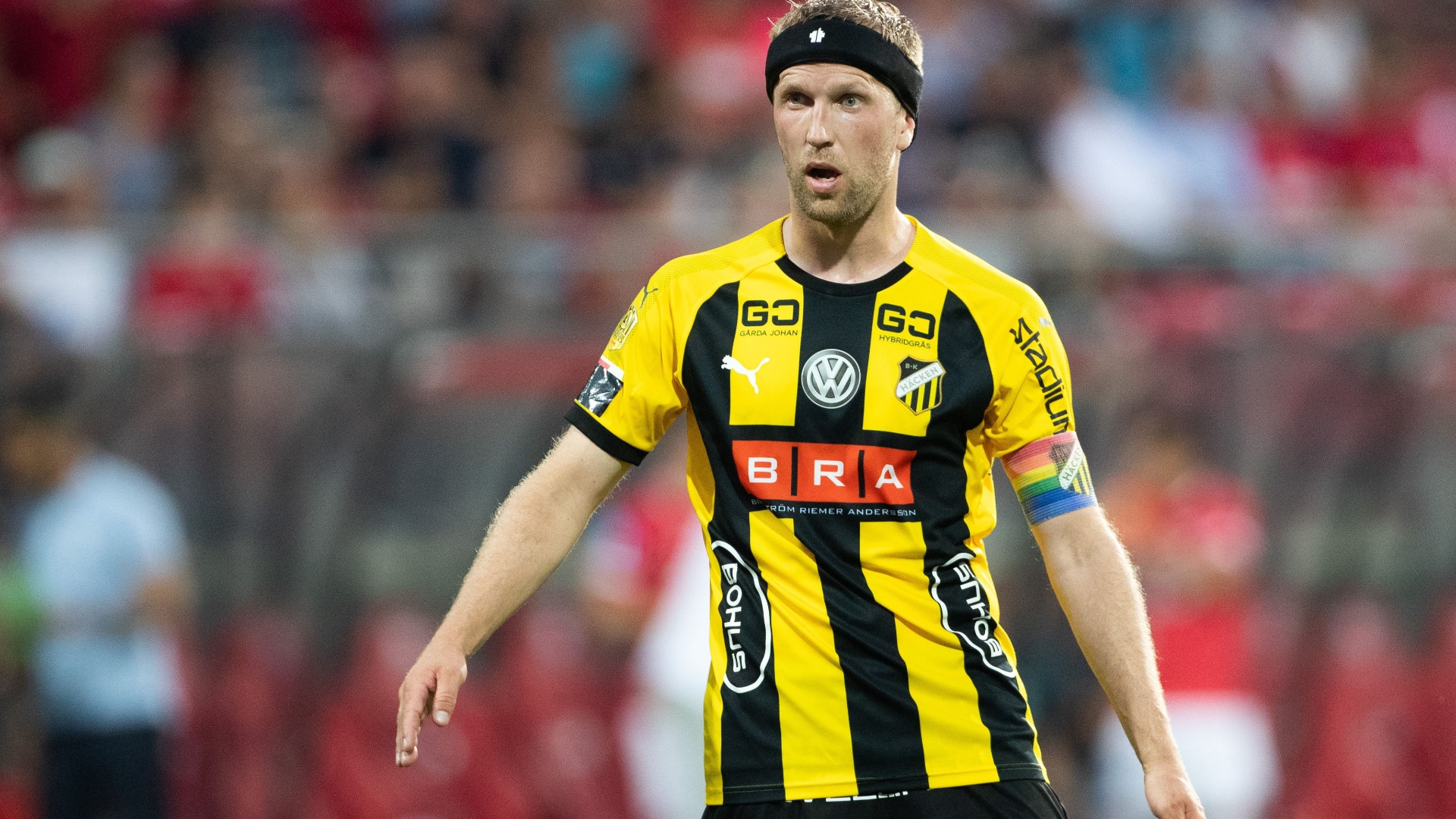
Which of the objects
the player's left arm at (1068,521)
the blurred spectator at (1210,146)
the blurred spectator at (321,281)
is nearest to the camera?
the player's left arm at (1068,521)

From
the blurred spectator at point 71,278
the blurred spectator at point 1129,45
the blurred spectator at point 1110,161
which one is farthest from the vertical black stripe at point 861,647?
the blurred spectator at point 1129,45

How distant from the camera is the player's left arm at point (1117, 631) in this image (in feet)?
12.7

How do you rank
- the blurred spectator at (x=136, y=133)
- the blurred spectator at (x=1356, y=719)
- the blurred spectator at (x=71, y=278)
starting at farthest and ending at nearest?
the blurred spectator at (x=136, y=133), the blurred spectator at (x=1356, y=719), the blurred spectator at (x=71, y=278)

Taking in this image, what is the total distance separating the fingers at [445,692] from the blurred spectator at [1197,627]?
16.0 ft

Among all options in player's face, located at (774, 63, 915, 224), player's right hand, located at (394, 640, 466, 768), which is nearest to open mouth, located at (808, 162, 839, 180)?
player's face, located at (774, 63, 915, 224)

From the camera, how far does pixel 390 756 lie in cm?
809

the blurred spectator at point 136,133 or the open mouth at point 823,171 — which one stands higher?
the blurred spectator at point 136,133

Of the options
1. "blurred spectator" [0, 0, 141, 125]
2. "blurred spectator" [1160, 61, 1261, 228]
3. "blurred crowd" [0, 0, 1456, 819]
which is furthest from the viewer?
"blurred spectator" [1160, 61, 1261, 228]

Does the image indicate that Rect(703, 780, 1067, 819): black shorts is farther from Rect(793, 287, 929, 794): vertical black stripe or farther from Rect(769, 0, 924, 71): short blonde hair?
Rect(769, 0, 924, 71): short blonde hair

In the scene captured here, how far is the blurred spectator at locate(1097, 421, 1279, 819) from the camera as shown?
321 inches

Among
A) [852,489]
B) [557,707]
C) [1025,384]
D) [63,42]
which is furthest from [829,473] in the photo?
[63,42]

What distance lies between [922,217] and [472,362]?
267 centimetres

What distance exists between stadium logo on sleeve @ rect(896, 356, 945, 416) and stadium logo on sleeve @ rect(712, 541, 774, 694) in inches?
20.8

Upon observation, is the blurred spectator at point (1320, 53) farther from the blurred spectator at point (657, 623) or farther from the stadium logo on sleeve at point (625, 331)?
the stadium logo on sleeve at point (625, 331)
